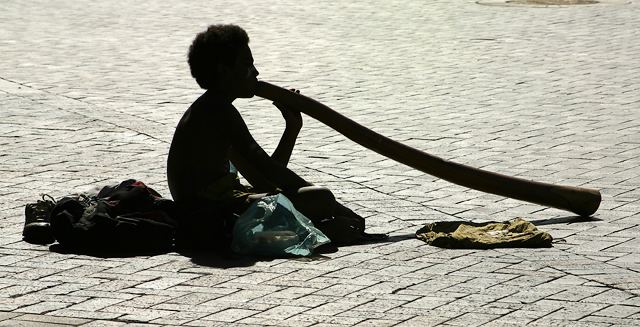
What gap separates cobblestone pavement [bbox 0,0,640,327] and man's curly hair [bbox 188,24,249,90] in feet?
3.55

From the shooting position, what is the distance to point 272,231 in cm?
438

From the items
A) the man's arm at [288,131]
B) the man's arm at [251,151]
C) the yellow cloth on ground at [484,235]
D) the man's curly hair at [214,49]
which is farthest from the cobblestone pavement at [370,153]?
the man's curly hair at [214,49]

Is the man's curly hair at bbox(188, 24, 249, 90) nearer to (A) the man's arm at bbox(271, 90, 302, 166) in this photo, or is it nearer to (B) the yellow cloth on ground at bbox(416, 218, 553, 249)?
(A) the man's arm at bbox(271, 90, 302, 166)

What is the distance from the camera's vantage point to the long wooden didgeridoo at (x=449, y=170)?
4977 mm

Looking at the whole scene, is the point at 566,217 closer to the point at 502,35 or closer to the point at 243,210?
the point at 243,210

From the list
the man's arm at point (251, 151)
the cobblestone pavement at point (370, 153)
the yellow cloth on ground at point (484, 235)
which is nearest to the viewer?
the cobblestone pavement at point (370, 153)

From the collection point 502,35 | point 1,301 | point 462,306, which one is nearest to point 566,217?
point 462,306

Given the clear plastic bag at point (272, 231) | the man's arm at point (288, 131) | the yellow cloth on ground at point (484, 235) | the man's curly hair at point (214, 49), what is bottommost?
the yellow cloth on ground at point (484, 235)

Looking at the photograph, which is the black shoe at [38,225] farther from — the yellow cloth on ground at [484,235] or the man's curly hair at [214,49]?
the yellow cloth on ground at [484,235]

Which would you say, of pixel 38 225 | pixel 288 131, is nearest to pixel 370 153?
pixel 288 131

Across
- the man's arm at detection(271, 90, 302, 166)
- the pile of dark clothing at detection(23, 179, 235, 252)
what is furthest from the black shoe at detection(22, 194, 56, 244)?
the man's arm at detection(271, 90, 302, 166)

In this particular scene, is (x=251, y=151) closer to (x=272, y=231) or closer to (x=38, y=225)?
(x=272, y=231)

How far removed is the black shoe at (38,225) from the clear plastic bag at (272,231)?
3.56 feet

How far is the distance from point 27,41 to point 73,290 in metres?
10.5
